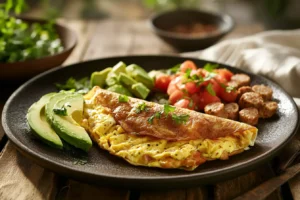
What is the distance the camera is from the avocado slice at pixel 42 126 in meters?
3.29

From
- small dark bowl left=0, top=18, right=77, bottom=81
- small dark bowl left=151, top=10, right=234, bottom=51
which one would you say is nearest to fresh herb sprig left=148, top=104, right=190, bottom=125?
small dark bowl left=0, top=18, right=77, bottom=81

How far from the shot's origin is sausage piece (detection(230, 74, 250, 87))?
13.7 feet

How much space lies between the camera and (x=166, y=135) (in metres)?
3.26

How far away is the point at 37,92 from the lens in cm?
425

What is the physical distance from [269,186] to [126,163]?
0.91m

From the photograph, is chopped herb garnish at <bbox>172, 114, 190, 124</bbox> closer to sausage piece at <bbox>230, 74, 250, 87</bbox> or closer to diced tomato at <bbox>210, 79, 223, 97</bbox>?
diced tomato at <bbox>210, 79, 223, 97</bbox>

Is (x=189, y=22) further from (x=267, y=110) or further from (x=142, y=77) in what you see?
(x=267, y=110)

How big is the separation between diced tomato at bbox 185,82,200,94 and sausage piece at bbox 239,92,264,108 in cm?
36

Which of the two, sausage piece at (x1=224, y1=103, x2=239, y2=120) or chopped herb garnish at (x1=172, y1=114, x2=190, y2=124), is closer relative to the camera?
chopped herb garnish at (x1=172, y1=114, x2=190, y2=124)

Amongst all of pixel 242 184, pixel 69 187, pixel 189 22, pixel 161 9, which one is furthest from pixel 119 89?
pixel 161 9

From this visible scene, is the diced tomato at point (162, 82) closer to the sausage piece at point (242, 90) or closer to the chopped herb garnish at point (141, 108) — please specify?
the sausage piece at point (242, 90)

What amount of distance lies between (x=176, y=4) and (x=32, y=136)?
4.73m

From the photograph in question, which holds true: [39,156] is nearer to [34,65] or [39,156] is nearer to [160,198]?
[160,198]

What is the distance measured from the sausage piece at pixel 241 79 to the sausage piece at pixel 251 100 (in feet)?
0.80
